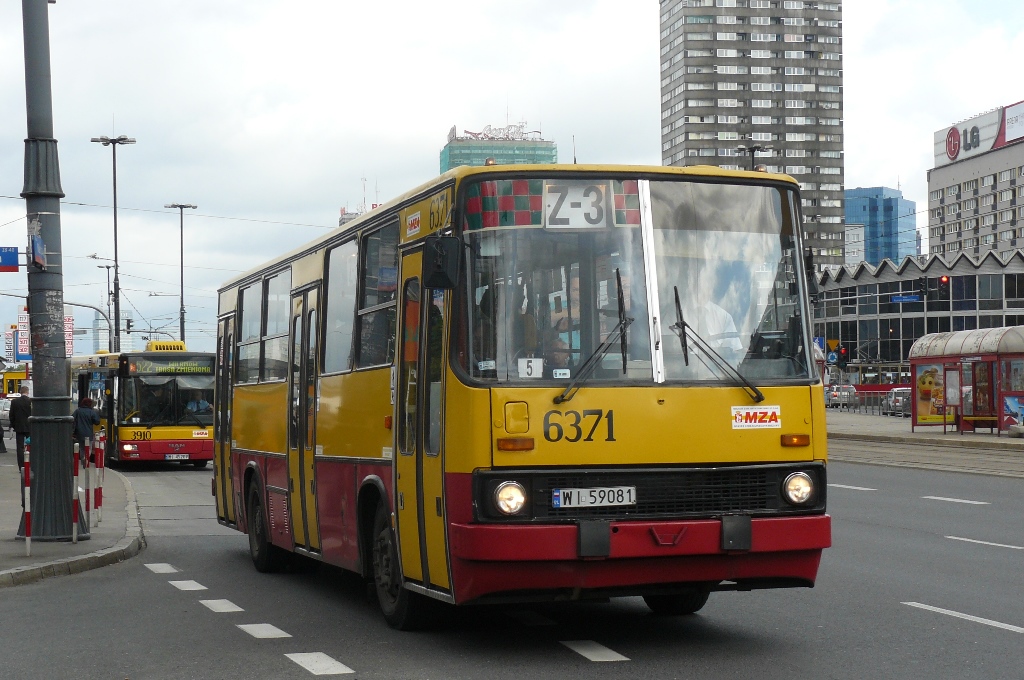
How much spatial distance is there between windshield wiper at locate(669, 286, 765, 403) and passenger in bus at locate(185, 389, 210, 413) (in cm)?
2803

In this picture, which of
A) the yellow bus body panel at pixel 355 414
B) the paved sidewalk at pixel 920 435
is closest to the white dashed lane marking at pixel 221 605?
the yellow bus body panel at pixel 355 414

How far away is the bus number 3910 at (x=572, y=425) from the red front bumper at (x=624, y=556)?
47 centimetres

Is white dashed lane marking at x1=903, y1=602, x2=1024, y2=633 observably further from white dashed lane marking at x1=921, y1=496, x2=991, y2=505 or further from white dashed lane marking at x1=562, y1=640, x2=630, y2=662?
white dashed lane marking at x1=921, y1=496, x2=991, y2=505

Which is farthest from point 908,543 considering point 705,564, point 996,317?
point 996,317

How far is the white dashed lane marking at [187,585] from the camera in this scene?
12148mm

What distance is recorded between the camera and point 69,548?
14555 millimetres

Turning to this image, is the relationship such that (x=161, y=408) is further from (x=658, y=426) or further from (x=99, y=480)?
(x=658, y=426)

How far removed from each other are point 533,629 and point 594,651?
966mm

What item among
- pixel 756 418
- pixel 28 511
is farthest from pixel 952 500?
pixel 756 418

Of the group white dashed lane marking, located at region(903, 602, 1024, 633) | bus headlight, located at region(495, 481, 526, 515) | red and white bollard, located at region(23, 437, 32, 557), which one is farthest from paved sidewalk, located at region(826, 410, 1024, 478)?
bus headlight, located at region(495, 481, 526, 515)

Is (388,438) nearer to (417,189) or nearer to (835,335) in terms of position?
(417,189)

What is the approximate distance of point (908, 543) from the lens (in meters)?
14.8

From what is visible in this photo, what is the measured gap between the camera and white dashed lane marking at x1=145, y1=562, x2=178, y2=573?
1357cm

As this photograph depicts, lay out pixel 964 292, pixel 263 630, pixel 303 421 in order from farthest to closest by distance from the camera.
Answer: pixel 964 292 → pixel 303 421 → pixel 263 630
